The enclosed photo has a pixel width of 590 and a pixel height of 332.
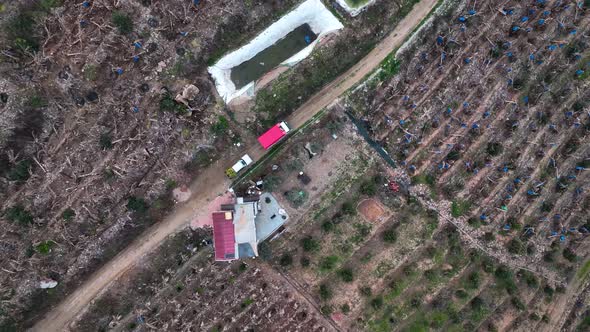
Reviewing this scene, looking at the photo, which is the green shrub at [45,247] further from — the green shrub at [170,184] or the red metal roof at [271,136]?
the red metal roof at [271,136]

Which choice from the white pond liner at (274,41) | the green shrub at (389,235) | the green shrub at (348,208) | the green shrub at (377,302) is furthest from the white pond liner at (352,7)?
the green shrub at (377,302)

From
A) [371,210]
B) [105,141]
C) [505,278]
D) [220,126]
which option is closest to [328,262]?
[371,210]

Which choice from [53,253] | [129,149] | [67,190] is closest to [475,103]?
[129,149]

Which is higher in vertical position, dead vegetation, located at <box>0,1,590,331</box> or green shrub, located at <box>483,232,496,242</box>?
dead vegetation, located at <box>0,1,590,331</box>

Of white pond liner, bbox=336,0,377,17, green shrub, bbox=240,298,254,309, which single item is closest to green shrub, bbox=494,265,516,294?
green shrub, bbox=240,298,254,309

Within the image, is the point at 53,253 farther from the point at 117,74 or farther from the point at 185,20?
the point at 185,20

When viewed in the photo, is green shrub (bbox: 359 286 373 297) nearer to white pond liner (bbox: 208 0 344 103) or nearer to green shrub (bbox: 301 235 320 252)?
green shrub (bbox: 301 235 320 252)

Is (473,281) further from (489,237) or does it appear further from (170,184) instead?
(170,184)

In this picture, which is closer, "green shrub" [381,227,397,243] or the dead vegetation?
the dead vegetation

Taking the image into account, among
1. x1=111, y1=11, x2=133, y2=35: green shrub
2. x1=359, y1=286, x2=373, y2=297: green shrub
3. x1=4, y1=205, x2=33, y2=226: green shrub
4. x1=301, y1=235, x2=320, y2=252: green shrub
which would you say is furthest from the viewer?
x1=359, y1=286, x2=373, y2=297: green shrub
